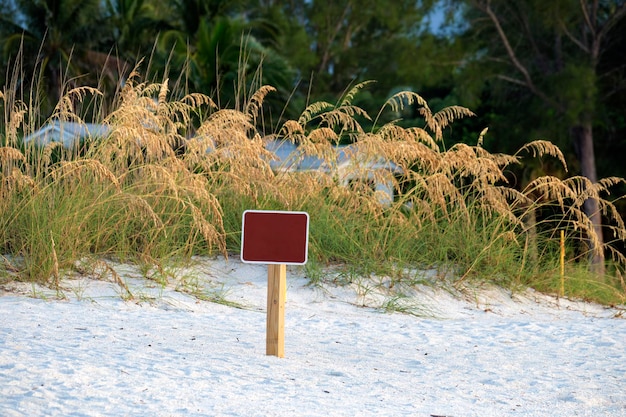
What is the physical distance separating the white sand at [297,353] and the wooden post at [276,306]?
89 millimetres

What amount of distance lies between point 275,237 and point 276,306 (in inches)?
19.1

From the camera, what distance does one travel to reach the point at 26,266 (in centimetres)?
779

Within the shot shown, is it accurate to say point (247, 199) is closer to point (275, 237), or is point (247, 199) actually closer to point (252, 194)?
point (252, 194)

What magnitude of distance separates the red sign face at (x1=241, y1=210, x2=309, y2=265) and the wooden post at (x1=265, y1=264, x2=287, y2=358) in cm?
18

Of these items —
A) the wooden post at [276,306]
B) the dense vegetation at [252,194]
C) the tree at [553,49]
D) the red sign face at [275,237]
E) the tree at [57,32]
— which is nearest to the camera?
the red sign face at [275,237]

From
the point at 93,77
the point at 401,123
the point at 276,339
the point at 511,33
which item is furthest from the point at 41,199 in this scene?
the point at 93,77

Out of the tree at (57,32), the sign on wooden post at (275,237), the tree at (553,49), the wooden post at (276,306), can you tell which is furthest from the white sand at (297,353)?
the tree at (57,32)

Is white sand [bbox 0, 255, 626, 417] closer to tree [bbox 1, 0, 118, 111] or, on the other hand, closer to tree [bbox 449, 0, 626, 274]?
tree [bbox 449, 0, 626, 274]

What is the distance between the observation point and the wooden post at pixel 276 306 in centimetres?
584

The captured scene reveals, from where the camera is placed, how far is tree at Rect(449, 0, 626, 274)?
2206 centimetres

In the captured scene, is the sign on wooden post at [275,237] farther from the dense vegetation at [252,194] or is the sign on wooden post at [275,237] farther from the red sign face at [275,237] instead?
the dense vegetation at [252,194]

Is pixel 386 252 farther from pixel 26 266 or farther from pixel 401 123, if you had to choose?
pixel 401 123

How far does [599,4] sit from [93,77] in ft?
65.3

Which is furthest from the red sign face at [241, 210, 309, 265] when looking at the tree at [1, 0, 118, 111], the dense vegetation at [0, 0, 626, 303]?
the tree at [1, 0, 118, 111]
